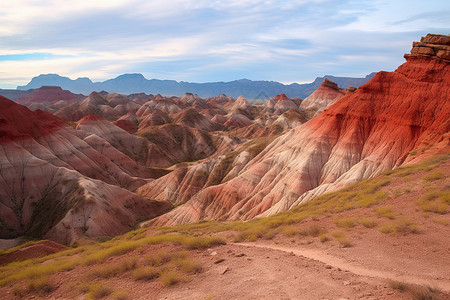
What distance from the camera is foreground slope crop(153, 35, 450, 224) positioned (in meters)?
39.9

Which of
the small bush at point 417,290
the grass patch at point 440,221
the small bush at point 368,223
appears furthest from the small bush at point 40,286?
the grass patch at point 440,221

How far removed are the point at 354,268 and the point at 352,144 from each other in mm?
38200

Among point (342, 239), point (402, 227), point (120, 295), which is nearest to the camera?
point (120, 295)

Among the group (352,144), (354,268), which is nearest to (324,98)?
(352,144)

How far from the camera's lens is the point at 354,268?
1056 cm

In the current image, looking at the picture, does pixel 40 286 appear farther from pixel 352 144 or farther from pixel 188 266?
pixel 352 144

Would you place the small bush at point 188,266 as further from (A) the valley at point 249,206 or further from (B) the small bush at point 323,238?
(B) the small bush at point 323,238

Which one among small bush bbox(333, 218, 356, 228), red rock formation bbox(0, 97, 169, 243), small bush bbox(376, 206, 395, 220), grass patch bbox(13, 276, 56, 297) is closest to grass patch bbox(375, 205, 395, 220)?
small bush bbox(376, 206, 395, 220)

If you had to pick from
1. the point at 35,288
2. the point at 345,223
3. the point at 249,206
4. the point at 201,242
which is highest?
the point at 201,242

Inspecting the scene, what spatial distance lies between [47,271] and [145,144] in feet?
321

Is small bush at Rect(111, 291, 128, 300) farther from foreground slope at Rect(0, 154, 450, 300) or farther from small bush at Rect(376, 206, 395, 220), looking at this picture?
small bush at Rect(376, 206, 395, 220)

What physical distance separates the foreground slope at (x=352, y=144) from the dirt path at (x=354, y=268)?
2657 cm

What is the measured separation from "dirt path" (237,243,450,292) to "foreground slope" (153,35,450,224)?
87.2 ft

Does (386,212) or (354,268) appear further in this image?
(386,212)
